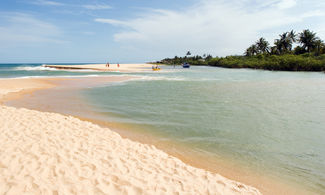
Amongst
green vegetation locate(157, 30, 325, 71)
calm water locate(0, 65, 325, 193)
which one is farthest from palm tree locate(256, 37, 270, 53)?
calm water locate(0, 65, 325, 193)

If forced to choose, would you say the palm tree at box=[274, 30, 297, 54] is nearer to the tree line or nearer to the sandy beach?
the tree line

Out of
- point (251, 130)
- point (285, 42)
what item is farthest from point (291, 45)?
point (251, 130)

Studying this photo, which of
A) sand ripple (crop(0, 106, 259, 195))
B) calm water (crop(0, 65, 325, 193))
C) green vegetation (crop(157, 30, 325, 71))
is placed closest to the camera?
sand ripple (crop(0, 106, 259, 195))

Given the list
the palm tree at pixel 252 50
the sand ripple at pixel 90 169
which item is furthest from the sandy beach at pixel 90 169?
the palm tree at pixel 252 50

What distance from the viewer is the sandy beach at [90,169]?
12.0 feet

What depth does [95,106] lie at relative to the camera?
41.0ft

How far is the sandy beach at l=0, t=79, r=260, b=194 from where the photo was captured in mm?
3664

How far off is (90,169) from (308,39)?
304 ft

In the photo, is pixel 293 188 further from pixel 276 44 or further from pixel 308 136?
pixel 276 44

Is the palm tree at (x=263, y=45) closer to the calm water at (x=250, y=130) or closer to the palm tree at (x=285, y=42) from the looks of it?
the palm tree at (x=285, y=42)

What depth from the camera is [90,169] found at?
14.0ft

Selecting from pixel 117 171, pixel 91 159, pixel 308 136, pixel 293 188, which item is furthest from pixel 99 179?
pixel 308 136

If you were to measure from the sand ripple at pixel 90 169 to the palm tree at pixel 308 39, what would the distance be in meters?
90.0

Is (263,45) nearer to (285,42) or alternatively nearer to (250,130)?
(285,42)
